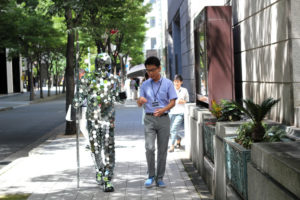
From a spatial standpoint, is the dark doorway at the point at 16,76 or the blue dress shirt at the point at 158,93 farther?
the dark doorway at the point at 16,76

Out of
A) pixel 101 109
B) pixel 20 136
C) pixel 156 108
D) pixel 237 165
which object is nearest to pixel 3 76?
pixel 20 136

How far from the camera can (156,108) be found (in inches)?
269

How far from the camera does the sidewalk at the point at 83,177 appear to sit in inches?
260

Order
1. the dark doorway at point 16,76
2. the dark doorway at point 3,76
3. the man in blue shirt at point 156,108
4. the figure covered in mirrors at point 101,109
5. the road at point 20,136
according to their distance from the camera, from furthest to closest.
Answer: the dark doorway at point 16,76, the dark doorway at point 3,76, the road at point 20,136, the man in blue shirt at point 156,108, the figure covered in mirrors at point 101,109

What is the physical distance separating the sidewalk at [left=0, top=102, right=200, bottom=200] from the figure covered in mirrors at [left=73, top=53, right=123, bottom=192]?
14.5 inches

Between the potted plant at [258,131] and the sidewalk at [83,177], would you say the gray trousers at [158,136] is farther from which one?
the potted plant at [258,131]

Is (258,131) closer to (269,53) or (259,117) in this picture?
(259,117)

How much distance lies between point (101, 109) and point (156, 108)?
0.75 m

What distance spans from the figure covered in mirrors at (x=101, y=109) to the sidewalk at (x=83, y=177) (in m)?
0.37

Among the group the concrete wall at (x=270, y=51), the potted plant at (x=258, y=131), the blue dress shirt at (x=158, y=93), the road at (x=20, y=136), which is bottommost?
the road at (x=20, y=136)

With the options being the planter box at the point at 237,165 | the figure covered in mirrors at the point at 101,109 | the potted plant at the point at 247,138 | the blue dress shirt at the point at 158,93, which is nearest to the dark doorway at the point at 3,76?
the figure covered in mirrors at the point at 101,109

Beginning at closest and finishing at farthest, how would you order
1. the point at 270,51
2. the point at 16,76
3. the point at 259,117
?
the point at 259,117 < the point at 270,51 < the point at 16,76

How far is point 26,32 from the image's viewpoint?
36.7 meters

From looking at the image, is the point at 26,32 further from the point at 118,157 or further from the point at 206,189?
the point at 206,189
